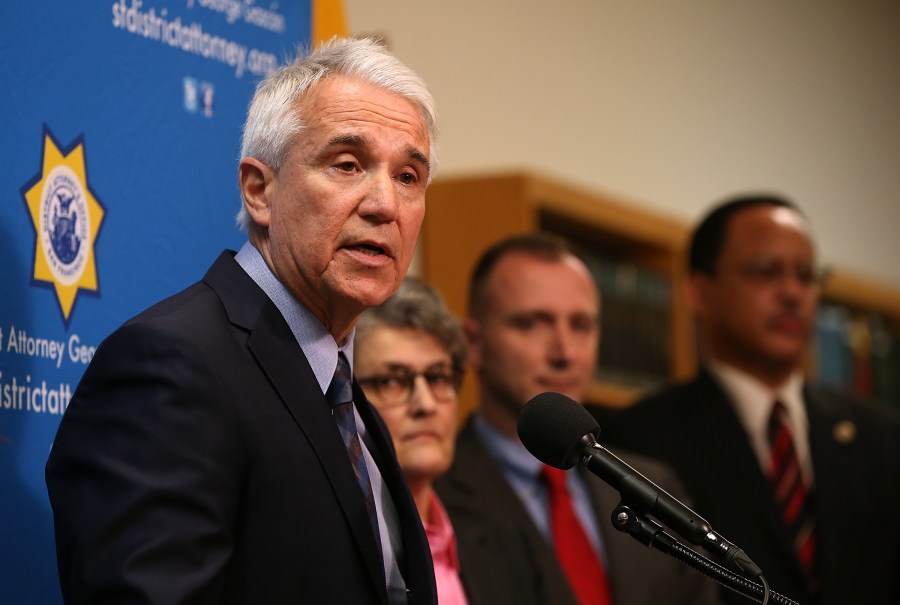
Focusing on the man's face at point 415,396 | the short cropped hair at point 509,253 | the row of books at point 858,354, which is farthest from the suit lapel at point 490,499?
the row of books at point 858,354

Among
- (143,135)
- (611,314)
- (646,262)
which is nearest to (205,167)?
(143,135)

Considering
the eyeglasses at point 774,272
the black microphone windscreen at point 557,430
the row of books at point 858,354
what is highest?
the black microphone windscreen at point 557,430

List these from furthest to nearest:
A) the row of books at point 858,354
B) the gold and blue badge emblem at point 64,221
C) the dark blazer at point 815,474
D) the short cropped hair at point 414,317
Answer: the row of books at point 858,354
the dark blazer at point 815,474
the short cropped hair at point 414,317
the gold and blue badge emblem at point 64,221

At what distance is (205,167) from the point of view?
2.53 meters

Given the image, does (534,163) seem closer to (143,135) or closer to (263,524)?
(143,135)

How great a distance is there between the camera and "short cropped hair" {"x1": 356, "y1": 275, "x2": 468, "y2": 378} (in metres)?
2.99

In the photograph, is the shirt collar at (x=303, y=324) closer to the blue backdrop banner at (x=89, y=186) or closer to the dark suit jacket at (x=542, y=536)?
the blue backdrop banner at (x=89, y=186)

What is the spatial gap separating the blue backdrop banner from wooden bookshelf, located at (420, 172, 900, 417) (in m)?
1.82

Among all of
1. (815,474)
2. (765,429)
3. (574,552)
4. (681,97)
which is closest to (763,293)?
(765,429)

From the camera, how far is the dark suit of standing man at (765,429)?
3.86 metres

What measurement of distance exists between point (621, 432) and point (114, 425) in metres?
2.61

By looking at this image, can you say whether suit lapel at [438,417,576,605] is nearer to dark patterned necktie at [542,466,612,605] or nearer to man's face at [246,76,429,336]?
dark patterned necktie at [542,466,612,605]

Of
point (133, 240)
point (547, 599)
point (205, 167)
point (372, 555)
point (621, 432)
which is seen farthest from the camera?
point (621, 432)

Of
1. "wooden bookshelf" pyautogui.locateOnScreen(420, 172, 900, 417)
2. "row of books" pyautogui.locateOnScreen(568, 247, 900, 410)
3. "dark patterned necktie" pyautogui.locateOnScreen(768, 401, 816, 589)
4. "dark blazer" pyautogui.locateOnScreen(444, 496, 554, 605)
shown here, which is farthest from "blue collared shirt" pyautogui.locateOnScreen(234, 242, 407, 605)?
"row of books" pyautogui.locateOnScreen(568, 247, 900, 410)
